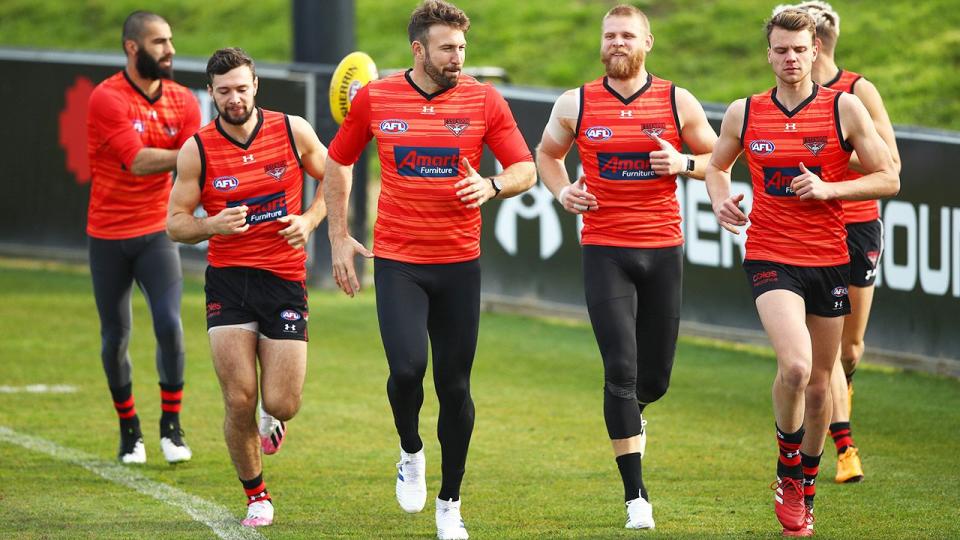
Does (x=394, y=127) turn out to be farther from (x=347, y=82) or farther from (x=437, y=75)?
(x=347, y=82)

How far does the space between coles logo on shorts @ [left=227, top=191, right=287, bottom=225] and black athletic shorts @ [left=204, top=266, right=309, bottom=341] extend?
266 millimetres

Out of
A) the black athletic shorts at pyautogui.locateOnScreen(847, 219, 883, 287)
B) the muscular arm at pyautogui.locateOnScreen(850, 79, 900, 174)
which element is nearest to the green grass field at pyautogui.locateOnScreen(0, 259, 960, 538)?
the black athletic shorts at pyautogui.locateOnScreen(847, 219, 883, 287)

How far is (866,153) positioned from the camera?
7602 millimetres

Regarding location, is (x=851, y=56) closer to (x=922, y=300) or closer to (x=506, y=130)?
(x=922, y=300)

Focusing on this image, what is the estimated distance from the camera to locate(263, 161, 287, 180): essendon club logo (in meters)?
7.98

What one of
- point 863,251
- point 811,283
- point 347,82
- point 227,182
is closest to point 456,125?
point 227,182

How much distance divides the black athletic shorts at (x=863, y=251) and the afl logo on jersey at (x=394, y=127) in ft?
9.60

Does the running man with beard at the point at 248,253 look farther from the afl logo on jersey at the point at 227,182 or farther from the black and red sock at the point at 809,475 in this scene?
the black and red sock at the point at 809,475

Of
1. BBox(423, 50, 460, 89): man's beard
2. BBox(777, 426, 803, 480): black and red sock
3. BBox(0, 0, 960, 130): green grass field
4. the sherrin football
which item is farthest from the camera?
BBox(0, 0, 960, 130): green grass field

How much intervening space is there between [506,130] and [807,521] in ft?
7.90

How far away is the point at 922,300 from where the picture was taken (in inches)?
465

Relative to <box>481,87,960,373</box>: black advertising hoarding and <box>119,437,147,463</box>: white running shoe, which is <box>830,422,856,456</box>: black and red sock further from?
<box>119,437,147,463</box>: white running shoe

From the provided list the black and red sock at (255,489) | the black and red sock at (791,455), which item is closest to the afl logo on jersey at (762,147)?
the black and red sock at (791,455)

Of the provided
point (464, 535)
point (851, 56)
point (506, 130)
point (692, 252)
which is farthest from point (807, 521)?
point (851, 56)
